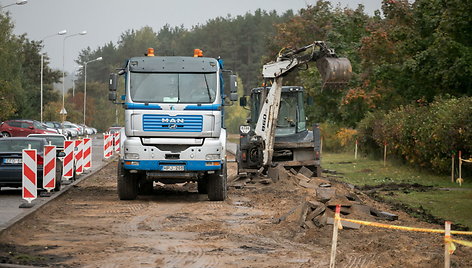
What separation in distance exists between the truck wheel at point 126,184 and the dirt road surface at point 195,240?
373mm

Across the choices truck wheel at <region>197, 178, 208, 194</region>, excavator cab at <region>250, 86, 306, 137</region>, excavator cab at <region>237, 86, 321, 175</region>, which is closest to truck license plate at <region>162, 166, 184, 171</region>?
truck wheel at <region>197, 178, 208, 194</region>

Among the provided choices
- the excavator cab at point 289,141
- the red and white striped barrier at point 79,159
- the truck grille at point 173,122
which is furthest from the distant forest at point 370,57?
the red and white striped barrier at point 79,159

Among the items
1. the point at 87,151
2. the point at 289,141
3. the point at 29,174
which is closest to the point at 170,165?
the point at 29,174

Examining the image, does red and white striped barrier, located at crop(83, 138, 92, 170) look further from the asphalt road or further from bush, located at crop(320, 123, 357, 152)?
bush, located at crop(320, 123, 357, 152)

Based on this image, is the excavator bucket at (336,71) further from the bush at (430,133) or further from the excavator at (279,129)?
the bush at (430,133)

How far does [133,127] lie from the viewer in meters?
21.4

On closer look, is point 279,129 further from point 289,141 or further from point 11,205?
point 11,205

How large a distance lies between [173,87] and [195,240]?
24.2ft

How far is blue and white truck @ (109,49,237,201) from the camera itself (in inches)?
838

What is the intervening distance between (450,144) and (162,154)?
1274 cm

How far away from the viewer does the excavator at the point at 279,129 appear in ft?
91.0

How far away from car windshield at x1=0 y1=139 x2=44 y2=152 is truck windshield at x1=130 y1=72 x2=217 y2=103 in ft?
13.4

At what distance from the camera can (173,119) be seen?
21234mm

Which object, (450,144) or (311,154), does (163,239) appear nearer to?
(311,154)
